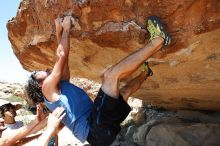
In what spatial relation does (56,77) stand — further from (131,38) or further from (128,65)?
A: (131,38)

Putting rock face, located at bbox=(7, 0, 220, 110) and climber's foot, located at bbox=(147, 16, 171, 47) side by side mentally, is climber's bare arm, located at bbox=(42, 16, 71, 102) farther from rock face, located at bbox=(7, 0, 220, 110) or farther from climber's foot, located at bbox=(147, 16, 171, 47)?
climber's foot, located at bbox=(147, 16, 171, 47)

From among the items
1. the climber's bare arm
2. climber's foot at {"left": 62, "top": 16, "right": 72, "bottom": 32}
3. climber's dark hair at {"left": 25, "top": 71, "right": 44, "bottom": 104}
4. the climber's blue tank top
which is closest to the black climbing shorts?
A: the climber's blue tank top

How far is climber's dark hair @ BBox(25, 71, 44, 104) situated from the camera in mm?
4615

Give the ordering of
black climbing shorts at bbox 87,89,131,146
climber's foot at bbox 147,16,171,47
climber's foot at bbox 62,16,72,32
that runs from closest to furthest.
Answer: climber's foot at bbox 147,16,171,47 → black climbing shorts at bbox 87,89,131,146 → climber's foot at bbox 62,16,72,32

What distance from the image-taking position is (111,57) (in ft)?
18.2

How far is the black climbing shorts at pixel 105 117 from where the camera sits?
4.17 meters

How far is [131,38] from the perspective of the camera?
4.57 meters

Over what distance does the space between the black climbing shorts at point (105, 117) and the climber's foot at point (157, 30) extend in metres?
0.80

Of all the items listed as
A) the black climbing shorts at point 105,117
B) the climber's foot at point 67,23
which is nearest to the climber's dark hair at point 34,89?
the climber's foot at point 67,23

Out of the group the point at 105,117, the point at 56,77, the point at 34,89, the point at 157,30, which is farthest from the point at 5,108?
the point at 157,30

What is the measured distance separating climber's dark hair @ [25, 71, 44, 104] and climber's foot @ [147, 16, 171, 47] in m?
1.51

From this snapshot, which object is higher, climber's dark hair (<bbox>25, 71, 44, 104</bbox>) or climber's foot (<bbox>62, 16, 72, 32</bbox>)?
climber's foot (<bbox>62, 16, 72, 32</bbox>)

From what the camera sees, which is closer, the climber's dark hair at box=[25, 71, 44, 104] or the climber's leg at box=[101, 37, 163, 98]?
the climber's leg at box=[101, 37, 163, 98]

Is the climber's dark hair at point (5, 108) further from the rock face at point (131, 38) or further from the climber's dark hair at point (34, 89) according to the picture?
the climber's dark hair at point (34, 89)
